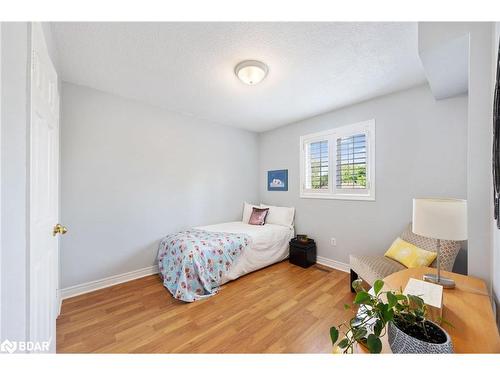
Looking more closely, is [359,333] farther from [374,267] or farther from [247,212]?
[247,212]

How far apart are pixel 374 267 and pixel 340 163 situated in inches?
60.6

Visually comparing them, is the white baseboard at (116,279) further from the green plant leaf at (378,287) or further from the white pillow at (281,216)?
the green plant leaf at (378,287)

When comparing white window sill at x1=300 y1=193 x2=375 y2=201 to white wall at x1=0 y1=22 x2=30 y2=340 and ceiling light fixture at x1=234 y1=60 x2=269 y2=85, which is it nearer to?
ceiling light fixture at x1=234 y1=60 x2=269 y2=85

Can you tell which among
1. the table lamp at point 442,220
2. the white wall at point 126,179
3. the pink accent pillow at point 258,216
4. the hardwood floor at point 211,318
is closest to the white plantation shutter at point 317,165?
the pink accent pillow at point 258,216

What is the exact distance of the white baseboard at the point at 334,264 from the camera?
113 inches

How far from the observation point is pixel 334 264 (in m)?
2.99

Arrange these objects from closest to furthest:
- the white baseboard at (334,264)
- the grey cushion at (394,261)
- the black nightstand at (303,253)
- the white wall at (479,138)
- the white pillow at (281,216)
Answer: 1. the white wall at (479,138)
2. the grey cushion at (394,261)
3. the white baseboard at (334,264)
4. the black nightstand at (303,253)
5. the white pillow at (281,216)

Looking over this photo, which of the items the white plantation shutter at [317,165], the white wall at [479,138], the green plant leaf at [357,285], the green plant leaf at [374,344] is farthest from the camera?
the white plantation shutter at [317,165]

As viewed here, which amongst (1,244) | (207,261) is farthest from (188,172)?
(1,244)

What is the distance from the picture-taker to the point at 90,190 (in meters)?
2.36

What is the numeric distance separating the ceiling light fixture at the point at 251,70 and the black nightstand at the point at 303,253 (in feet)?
7.77

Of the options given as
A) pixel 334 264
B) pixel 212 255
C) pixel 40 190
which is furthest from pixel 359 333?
pixel 334 264
